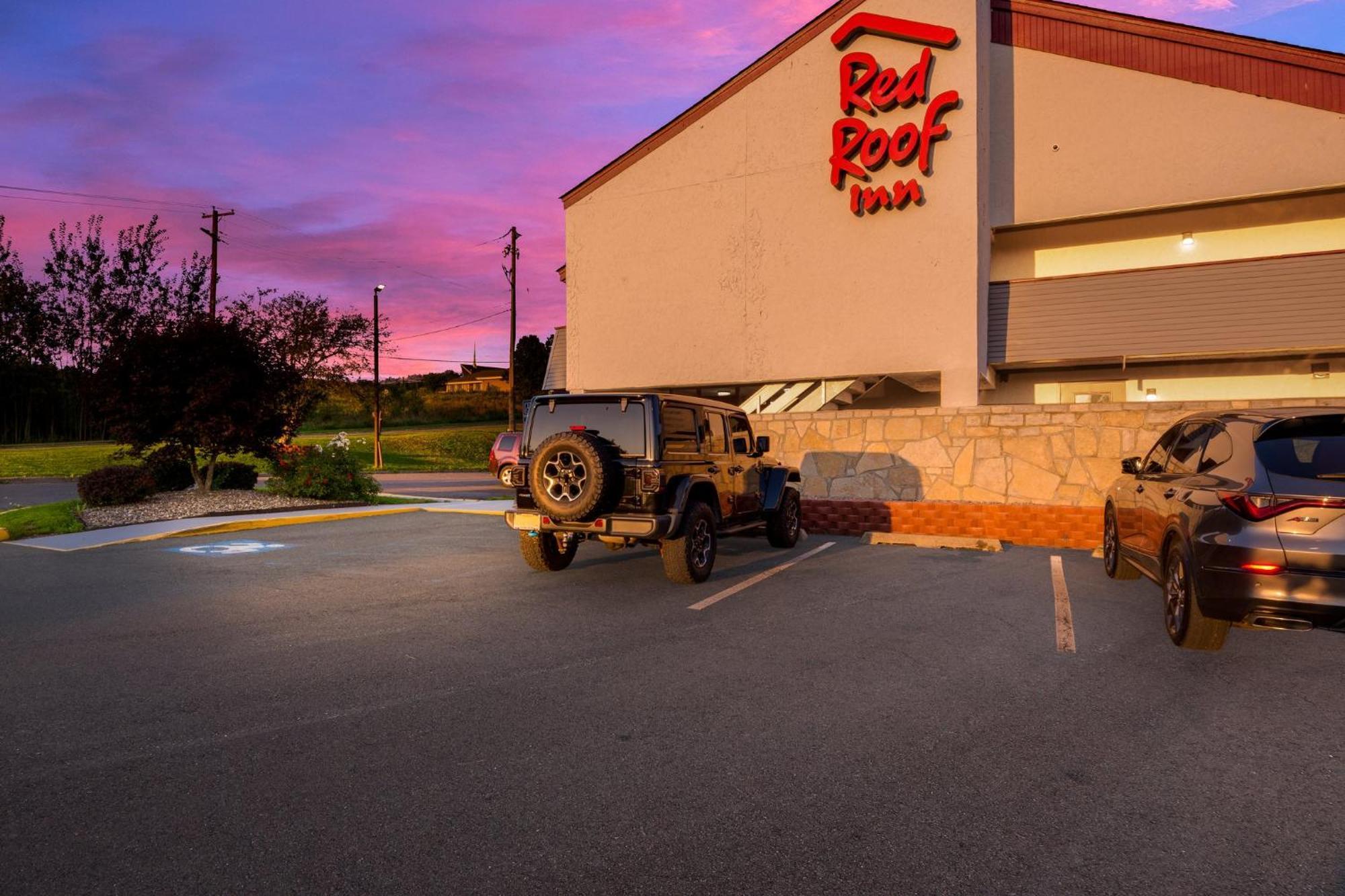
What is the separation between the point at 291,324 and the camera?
4847cm

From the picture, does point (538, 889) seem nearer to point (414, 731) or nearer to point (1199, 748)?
point (414, 731)

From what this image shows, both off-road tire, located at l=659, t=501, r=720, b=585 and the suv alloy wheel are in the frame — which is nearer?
off-road tire, located at l=659, t=501, r=720, b=585

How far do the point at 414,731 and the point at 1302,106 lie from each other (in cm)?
1823

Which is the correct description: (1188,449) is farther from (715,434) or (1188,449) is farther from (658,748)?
(658,748)

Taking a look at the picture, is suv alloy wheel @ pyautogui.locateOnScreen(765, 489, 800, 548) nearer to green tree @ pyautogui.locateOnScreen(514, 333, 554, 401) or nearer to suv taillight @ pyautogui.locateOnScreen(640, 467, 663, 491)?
suv taillight @ pyautogui.locateOnScreen(640, 467, 663, 491)

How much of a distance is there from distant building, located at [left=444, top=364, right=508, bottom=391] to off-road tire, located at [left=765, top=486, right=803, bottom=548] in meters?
114

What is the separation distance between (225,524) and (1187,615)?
43.8 feet

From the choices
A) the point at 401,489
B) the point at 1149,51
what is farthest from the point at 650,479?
the point at 401,489

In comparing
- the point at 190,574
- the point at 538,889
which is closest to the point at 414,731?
the point at 538,889

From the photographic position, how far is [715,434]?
946 cm

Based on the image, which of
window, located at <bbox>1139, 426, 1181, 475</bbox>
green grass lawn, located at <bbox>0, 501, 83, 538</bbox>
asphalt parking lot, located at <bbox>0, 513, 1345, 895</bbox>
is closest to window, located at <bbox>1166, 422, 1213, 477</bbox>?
window, located at <bbox>1139, 426, 1181, 475</bbox>

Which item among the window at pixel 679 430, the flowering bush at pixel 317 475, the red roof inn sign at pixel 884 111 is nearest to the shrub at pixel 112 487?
the flowering bush at pixel 317 475

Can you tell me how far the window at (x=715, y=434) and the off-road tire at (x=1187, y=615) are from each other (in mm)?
4718

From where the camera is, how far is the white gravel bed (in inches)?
539
